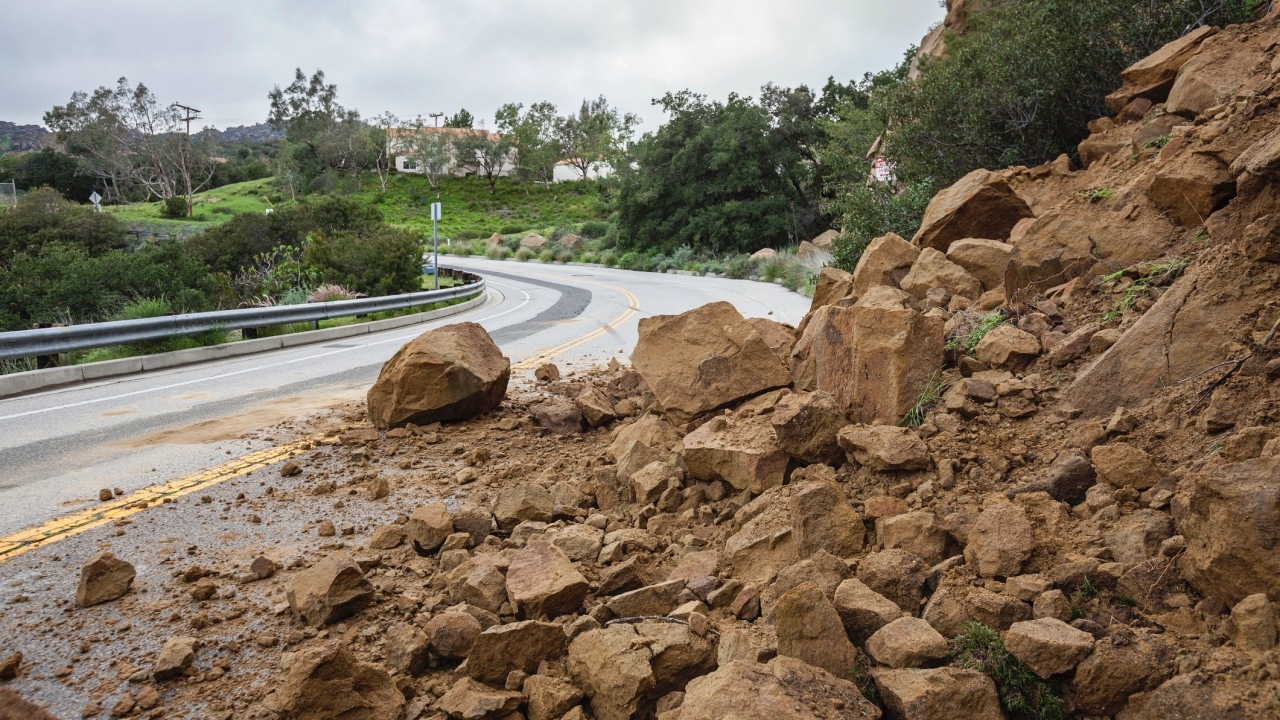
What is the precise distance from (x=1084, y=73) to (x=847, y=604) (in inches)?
540

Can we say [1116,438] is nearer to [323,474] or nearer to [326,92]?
[323,474]

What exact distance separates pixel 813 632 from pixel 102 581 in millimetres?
3341

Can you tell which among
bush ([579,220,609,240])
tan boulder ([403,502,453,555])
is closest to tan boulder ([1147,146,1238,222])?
tan boulder ([403,502,453,555])

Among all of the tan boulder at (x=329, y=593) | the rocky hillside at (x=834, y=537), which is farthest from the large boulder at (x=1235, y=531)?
the tan boulder at (x=329, y=593)

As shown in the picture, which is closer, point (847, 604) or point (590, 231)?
point (847, 604)

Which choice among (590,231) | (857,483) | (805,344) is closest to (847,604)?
(857,483)

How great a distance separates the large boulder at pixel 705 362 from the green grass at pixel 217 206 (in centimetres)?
6506

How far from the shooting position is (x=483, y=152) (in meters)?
107

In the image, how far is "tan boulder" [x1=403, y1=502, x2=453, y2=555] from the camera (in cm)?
437

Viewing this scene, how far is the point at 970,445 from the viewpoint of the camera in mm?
4242

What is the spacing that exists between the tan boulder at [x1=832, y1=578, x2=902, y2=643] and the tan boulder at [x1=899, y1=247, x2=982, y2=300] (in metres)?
4.64

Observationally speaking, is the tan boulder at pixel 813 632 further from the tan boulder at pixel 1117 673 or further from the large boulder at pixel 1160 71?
the large boulder at pixel 1160 71

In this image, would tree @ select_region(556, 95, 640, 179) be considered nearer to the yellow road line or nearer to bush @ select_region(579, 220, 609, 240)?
Result: bush @ select_region(579, 220, 609, 240)

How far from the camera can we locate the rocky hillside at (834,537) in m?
2.67
